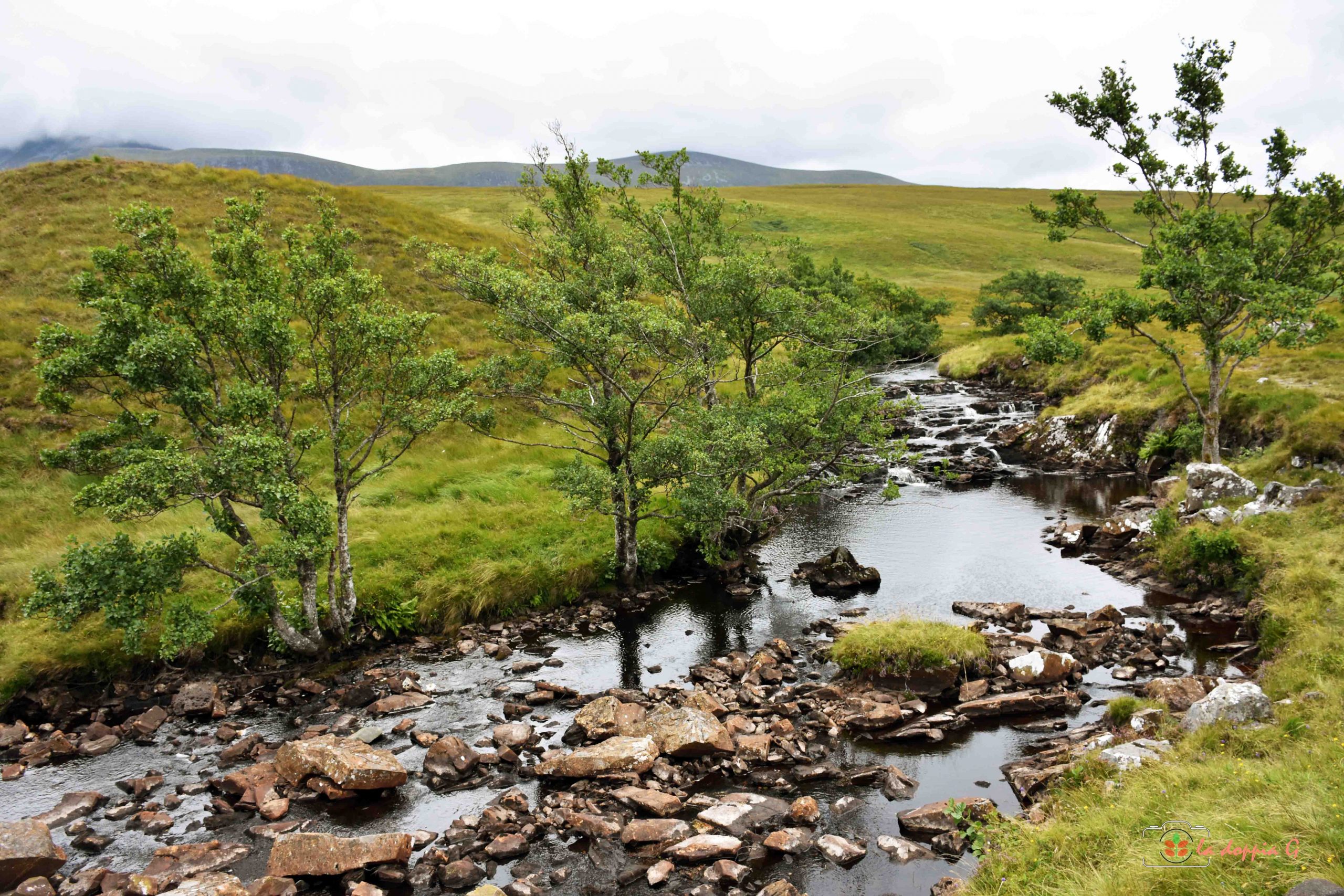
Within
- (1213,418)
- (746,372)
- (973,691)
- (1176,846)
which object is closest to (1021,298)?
(1213,418)

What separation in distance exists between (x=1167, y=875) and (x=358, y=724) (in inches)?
721

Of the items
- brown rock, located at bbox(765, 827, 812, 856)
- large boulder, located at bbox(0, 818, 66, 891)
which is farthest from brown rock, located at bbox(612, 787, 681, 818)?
large boulder, located at bbox(0, 818, 66, 891)

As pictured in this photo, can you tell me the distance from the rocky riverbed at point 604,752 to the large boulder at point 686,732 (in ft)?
0.18

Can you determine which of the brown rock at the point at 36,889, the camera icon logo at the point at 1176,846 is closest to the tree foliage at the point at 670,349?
the brown rock at the point at 36,889

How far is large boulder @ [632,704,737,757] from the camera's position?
18.0m

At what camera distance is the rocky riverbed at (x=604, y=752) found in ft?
46.3

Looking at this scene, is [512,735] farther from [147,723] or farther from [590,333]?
[590,333]

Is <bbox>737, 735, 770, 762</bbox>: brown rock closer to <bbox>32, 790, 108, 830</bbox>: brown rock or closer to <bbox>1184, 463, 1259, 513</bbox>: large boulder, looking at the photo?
<bbox>32, 790, 108, 830</bbox>: brown rock

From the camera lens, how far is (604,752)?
1775cm

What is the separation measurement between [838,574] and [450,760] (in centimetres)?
1764

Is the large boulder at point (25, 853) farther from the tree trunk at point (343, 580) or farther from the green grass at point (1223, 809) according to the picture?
the green grass at point (1223, 809)

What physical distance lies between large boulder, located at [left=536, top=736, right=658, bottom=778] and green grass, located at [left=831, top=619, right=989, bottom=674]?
7.39m

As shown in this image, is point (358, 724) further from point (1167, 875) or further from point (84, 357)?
→ point (1167, 875)

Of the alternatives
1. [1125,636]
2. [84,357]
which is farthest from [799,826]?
[84,357]
